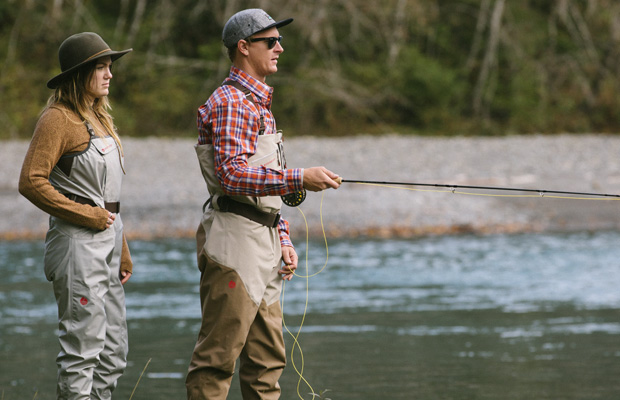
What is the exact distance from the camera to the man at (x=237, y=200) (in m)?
2.98

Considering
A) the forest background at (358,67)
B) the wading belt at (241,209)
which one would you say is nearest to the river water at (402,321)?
the wading belt at (241,209)

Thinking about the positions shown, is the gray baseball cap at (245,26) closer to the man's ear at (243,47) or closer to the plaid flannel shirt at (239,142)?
the man's ear at (243,47)

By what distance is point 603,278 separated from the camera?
907 cm

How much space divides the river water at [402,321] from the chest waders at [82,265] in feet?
5.07

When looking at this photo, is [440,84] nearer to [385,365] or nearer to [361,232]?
[361,232]

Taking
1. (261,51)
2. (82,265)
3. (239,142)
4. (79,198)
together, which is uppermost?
(261,51)

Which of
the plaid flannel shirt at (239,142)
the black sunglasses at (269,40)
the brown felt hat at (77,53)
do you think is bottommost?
the plaid flannel shirt at (239,142)

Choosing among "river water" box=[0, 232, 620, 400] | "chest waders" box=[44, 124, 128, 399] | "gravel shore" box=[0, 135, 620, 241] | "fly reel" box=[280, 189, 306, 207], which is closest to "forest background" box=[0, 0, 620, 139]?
"gravel shore" box=[0, 135, 620, 241]

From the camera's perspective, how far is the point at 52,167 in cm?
310

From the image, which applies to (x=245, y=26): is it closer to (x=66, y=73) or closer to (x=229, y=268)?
(x=66, y=73)

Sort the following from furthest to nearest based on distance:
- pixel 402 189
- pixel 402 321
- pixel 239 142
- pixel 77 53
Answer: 1. pixel 402 189
2. pixel 402 321
3. pixel 77 53
4. pixel 239 142

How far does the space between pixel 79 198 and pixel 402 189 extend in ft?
39.4

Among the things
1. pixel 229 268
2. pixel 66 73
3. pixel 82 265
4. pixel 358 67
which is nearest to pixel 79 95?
pixel 66 73

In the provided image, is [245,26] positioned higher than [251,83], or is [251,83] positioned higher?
[245,26]
